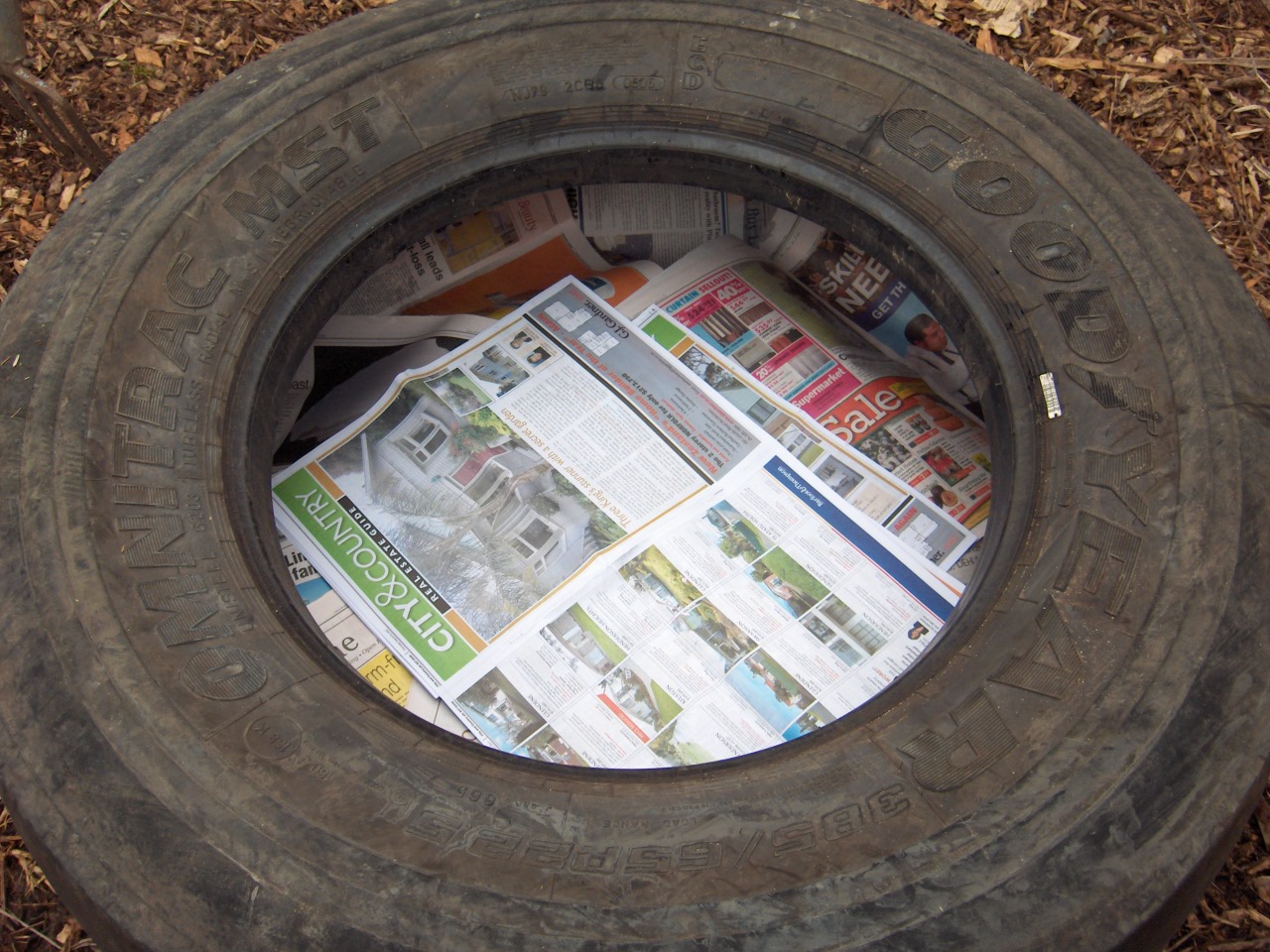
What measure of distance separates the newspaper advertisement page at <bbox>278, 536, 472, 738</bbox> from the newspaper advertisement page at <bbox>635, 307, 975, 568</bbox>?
18.9 inches

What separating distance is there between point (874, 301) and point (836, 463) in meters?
0.21

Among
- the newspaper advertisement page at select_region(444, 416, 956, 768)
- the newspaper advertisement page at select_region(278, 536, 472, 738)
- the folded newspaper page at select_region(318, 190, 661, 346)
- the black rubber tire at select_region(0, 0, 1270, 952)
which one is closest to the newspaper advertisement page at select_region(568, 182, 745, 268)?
the folded newspaper page at select_region(318, 190, 661, 346)

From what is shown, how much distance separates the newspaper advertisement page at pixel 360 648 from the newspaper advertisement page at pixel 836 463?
479 millimetres

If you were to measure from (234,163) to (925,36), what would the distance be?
0.72 m

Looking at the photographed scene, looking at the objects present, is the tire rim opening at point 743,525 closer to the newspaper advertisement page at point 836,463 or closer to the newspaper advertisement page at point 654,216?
the newspaper advertisement page at point 836,463

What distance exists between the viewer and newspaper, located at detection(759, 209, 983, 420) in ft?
3.95

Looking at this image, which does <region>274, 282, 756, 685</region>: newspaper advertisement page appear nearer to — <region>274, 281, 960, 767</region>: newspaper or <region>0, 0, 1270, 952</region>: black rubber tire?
<region>274, 281, 960, 767</region>: newspaper

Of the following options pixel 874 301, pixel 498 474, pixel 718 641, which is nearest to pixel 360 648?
pixel 498 474

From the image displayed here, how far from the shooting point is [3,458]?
0.88 metres

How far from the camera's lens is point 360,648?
3.60 feet

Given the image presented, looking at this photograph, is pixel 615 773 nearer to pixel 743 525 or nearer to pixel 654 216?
pixel 743 525

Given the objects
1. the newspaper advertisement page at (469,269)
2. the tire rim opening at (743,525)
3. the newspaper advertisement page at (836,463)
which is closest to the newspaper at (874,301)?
the tire rim opening at (743,525)

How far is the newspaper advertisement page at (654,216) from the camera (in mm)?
1260

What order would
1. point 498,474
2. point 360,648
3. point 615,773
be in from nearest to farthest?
point 615,773
point 360,648
point 498,474
